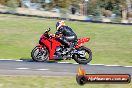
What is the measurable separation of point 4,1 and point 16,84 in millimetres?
57213

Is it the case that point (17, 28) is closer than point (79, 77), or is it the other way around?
point (79, 77)

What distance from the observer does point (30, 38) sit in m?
30.6

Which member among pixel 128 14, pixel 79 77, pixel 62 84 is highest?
pixel 79 77

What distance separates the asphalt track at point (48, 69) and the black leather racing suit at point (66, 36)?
107 cm

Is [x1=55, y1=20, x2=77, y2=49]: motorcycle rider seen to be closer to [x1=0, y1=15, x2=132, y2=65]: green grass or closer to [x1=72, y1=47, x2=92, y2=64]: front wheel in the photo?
[x1=72, y1=47, x2=92, y2=64]: front wheel

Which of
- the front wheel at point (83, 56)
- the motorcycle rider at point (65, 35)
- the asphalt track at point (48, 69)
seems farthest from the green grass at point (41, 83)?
the motorcycle rider at point (65, 35)

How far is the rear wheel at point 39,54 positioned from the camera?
17953 mm

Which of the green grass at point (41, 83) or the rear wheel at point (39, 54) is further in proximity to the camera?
the rear wheel at point (39, 54)

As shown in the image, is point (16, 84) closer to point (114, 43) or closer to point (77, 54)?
point (77, 54)

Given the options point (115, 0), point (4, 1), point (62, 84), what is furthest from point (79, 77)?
point (115, 0)

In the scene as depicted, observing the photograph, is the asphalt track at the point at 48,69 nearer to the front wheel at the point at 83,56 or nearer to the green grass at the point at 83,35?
the front wheel at the point at 83,56

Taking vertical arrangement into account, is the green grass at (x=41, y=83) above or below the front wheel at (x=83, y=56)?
above

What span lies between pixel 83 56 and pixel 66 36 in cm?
122

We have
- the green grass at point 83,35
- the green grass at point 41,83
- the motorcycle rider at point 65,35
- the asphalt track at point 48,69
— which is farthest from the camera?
the green grass at point 83,35
